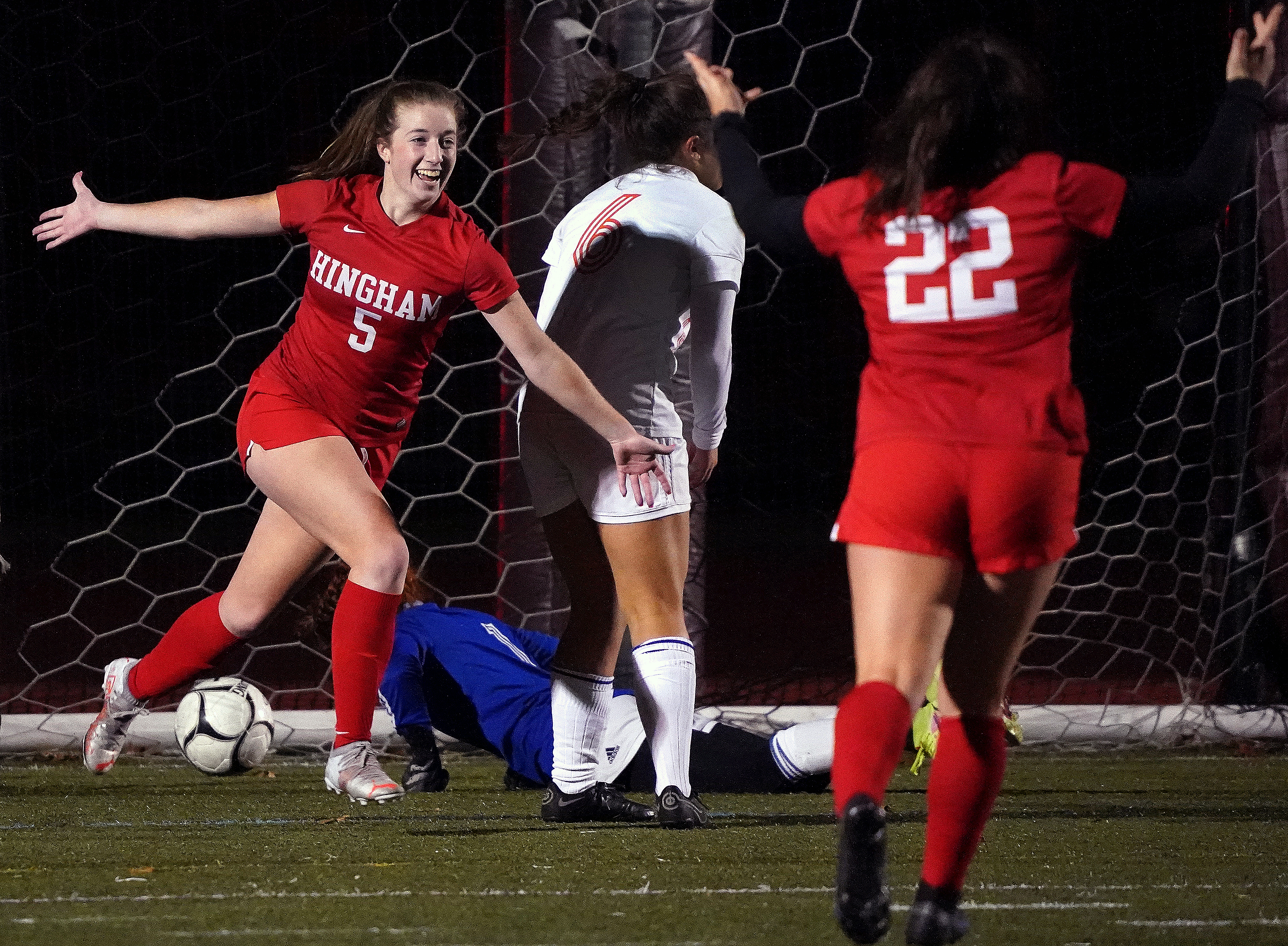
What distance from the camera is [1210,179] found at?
225cm

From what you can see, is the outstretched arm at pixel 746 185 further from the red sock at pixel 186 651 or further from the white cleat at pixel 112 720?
the white cleat at pixel 112 720

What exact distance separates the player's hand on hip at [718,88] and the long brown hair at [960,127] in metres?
0.34

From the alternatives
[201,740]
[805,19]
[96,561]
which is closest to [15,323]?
[96,561]

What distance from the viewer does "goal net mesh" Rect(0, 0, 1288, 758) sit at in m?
5.25

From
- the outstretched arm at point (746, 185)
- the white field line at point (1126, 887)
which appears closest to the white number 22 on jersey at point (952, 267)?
the outstretched arm at point (746, 185)

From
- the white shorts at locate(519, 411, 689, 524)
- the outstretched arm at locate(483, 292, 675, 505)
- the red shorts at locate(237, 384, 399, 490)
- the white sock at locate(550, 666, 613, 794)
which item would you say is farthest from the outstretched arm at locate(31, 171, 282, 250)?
the white sock at locate(550, 666, 613, 794)

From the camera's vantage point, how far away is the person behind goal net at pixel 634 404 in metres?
3.42

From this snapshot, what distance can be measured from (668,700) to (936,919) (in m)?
1.26

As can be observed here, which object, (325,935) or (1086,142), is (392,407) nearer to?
(325,935)

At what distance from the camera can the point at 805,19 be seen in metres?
11.5

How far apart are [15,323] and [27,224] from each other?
3.79ft

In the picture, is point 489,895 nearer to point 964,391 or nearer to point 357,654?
point 357,654

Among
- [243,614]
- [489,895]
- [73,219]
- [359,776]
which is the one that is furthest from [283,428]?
[489,895]

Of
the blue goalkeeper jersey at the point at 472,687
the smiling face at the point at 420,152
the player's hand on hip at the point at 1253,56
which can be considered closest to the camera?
the player's hand on hip at the point at 1253,56
